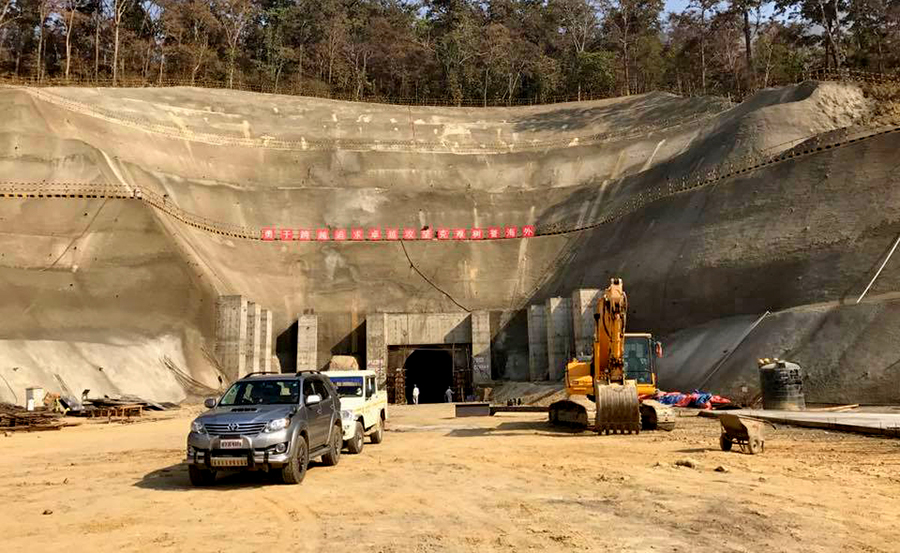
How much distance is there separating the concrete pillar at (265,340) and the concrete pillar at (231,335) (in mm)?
1973

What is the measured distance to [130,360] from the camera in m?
32.4

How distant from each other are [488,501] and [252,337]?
110ft

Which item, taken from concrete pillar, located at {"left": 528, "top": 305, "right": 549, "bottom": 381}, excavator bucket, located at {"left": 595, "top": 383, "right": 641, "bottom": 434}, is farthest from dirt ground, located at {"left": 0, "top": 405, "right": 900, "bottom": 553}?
concrete pillar, located at {"left": 528, "top": 305, "right": 549, "bottom": 381}

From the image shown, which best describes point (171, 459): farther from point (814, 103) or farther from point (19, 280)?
point (814, 103)

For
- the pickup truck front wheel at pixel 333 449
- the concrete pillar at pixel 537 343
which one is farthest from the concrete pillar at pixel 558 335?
the pickup truck front wheel at pixel 333 449

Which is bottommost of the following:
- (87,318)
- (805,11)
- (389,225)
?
(87,318)

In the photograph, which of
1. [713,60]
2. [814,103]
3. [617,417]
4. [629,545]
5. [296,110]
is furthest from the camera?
[713,60]

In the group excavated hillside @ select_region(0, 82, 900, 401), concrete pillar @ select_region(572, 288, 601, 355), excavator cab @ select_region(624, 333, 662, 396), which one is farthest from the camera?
concrete pillar @ select_region(572, 288, 601, 355)

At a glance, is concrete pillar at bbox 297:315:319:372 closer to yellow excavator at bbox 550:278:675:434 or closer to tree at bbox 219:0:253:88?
yellow excavator at bbox 550:278:675:434

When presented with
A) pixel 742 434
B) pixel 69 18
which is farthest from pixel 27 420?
pixel 69 18

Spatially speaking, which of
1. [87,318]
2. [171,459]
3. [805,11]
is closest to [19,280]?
[87,318]

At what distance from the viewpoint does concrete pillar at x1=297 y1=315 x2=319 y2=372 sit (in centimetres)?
4306

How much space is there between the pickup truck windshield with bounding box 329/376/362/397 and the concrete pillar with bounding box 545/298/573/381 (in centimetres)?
2468

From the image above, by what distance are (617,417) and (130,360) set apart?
26.0 meters
